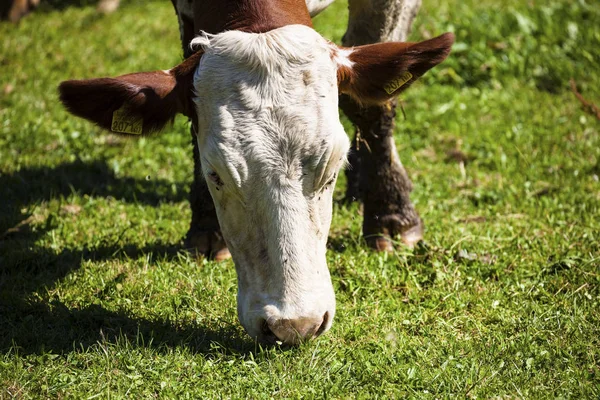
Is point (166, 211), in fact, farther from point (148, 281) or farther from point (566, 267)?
point (566, 267)

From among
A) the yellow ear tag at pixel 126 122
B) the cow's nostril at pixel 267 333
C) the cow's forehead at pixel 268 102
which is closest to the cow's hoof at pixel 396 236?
the cow's forehead at pixel 268 102

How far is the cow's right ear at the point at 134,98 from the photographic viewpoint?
3.58 m

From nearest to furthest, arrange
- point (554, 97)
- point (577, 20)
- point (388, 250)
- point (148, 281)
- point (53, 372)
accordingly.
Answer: point (53, 372)
point (148, 281)
point (388, 250)
point (554, 97)
point (577, 20)

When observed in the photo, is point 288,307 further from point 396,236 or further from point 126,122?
point 396,236

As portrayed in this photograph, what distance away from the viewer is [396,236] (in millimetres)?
5172

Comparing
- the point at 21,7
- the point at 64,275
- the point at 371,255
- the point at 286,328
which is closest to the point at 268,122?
the point at 286,328

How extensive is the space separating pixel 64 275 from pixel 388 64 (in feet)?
7.50

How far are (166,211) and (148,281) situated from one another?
51.7 inches

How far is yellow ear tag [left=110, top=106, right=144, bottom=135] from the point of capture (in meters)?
3.71

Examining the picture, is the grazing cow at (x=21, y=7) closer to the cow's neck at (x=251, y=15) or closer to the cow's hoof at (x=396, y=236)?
the cow's hoof at (x=396, y=236)

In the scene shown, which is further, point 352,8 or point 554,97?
point 554,97

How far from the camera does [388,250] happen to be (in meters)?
5.09

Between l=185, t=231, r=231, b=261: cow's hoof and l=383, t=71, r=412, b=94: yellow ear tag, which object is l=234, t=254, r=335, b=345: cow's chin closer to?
l=383, t=71, r=412, b=94: yellow ear tag

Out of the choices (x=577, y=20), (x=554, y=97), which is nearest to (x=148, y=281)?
(x=554, y=97)
